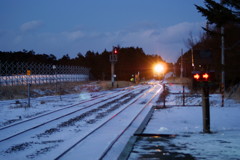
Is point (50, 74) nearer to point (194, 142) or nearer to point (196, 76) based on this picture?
point (196, 76)

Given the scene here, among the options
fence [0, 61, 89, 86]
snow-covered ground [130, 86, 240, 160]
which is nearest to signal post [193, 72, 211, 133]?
snow-covered ground [130, 86, 240, 160]

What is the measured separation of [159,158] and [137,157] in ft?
1.69

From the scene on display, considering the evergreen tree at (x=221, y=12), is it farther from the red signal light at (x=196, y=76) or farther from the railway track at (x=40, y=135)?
the railway track at (x=40, y=135)

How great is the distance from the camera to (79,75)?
68062 mm

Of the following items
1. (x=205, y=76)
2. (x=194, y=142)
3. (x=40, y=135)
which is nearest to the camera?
A: (x=194, y=142)

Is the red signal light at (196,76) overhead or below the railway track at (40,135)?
overhead

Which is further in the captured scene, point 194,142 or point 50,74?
point 50,74

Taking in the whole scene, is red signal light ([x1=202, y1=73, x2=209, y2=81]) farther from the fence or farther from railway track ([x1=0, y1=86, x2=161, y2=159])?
the fence

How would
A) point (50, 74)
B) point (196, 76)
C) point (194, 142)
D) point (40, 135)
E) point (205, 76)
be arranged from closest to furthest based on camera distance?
point (194, 142)
point (205, 76)
point (196, 76)
point (40, 135)
point (50, 74)

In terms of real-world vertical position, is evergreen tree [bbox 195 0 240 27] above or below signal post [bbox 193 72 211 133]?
above

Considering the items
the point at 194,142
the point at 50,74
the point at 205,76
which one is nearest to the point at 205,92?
the point at 205,76

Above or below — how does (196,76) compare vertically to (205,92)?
above

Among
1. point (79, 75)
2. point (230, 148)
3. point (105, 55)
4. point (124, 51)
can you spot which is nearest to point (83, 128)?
point (230, 148)

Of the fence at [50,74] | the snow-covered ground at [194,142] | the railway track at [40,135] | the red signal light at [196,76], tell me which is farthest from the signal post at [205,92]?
the fence at [50,74]
